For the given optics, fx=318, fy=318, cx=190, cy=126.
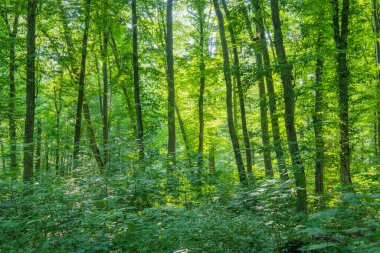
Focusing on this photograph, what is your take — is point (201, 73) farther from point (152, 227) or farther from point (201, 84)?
point (152, 227)

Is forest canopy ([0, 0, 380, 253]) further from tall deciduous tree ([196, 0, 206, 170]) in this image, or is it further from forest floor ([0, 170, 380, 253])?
tall deciduous tree ([196, 0, 206, 170])

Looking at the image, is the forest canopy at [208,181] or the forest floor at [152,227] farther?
the forest canopy at [208,181]

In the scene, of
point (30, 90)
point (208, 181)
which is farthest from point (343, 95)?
point (30, 90)

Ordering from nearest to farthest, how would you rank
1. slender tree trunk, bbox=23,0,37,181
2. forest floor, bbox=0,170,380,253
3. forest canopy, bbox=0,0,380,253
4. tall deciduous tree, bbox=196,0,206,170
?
forest floor, bbox=0,170,380,253, forest canopy, bbox=0,0,380,253, slender tree trunk, bbox=23,0,37,181, tall deciduous tree, bbox=196,0,206,170

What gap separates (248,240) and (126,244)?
7.04 feet

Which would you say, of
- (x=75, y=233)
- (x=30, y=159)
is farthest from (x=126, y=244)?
(x=30, y=159)

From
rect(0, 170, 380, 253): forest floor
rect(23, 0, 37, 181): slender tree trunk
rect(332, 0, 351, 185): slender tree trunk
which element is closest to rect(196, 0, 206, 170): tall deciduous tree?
rect(332, 0, 351, 185): slender tree trunk

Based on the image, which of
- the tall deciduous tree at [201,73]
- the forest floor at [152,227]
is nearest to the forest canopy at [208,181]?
the forest floor at [152,227]

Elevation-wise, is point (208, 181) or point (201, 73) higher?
point (201, 73)

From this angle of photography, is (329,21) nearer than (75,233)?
No

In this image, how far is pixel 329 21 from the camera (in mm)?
11953

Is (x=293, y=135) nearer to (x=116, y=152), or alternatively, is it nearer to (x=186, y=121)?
(x=116, y=152)

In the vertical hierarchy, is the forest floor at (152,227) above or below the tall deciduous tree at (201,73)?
below

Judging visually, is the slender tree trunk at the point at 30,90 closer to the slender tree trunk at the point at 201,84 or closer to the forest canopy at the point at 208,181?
the forest canopy at the point at 208,181
